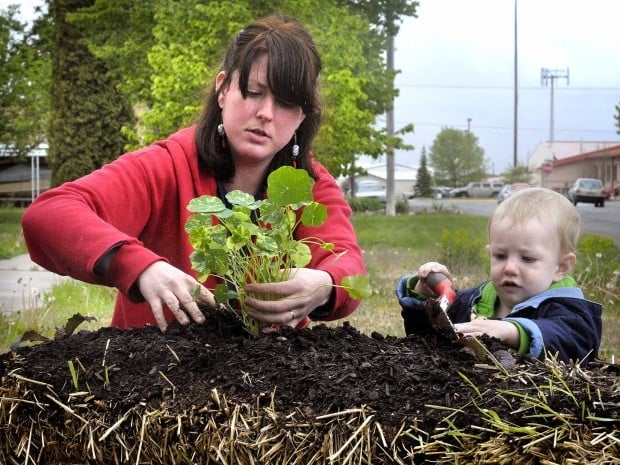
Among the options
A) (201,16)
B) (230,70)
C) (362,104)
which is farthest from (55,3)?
(230,70)

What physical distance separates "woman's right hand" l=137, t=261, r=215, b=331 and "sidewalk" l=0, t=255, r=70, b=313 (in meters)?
2.22

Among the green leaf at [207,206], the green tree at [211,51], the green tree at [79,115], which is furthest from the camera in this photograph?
the green tree at [79,115]

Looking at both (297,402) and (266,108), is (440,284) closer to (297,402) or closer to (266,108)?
(266,108)

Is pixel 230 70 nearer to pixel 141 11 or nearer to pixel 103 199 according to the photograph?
pixel 103 199

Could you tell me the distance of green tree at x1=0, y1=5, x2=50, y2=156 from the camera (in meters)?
15.4

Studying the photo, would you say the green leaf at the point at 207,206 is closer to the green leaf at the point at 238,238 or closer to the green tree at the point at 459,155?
the green leaf at the point at 238,238

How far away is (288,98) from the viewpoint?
6.05 ft

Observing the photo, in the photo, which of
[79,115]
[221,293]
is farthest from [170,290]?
[79,115]

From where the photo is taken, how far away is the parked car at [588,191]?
5.64 meters

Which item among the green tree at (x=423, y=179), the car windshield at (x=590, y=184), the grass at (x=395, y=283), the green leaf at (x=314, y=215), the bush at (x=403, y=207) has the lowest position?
the grass at (x=395, y=283)

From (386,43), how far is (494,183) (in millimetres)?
14565

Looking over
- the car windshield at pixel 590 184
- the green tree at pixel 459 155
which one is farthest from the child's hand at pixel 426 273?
the green tree at pixel 459 155

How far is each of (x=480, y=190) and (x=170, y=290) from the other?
22990mm

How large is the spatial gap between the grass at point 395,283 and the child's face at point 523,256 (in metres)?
1.45
